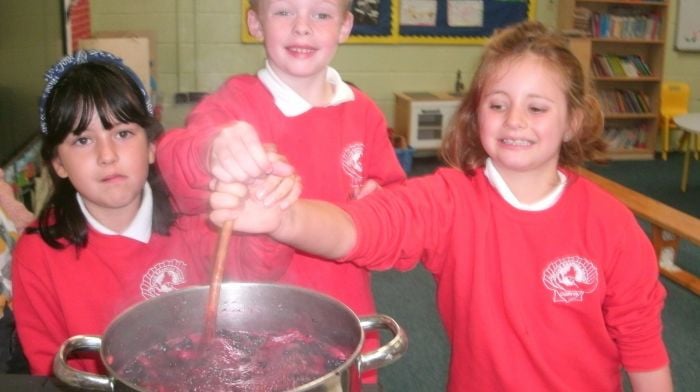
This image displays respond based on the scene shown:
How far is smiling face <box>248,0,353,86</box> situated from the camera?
4.21 feet

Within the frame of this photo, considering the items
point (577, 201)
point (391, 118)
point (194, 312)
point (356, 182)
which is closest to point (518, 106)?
point (577, 201)

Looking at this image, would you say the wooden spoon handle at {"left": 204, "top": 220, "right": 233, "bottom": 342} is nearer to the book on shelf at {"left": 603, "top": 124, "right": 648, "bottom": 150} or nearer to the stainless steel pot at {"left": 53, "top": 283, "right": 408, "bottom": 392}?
the stainless steel pot at {"left": 53, "top": 283, "right": 408, "bottom": 392}

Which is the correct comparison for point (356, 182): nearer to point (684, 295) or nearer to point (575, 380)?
point (575, 380)

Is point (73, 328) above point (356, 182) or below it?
below

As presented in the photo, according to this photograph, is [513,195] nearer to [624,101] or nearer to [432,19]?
[432,19]

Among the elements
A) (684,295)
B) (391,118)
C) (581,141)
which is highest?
(581,141)

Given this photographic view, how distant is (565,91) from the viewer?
122cm

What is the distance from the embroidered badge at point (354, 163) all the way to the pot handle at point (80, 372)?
2.09 ft

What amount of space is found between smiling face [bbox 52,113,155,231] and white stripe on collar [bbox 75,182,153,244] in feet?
0.09

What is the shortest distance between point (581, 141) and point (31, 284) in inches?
39.4

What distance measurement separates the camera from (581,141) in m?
1.32

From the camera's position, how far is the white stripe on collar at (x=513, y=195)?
122 centimetres

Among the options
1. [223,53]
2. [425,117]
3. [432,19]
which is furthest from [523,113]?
[432,19]

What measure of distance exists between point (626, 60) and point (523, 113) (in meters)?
5.55
